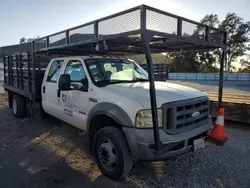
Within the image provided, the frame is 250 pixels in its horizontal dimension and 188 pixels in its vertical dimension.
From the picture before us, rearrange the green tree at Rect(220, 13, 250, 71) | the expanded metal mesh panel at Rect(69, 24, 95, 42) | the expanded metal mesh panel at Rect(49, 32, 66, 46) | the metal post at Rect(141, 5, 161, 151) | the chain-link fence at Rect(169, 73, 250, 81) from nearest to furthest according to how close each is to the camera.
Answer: the metal post at Rect(141, 5, 161, 151), the expanded metal mesh panel at Rect(69, 24, 95, 42), the expanded metal mesh panel at Rect(49, 32, 66, 46), the chain-link fence at Rect(169, 73, 250, 81), the green tree at Rect(220, 13, 250, 71)

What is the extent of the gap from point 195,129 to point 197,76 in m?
30.9

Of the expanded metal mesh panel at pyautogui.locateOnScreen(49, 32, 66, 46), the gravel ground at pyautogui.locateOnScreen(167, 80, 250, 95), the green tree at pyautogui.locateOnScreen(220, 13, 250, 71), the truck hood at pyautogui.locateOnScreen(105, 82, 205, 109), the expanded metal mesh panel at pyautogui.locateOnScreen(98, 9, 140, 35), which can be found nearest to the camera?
the expanded metal mesh panel at pyautogui.locateOnScreen(98, 9, 140, 35)

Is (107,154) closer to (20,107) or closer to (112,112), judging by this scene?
(112,112)

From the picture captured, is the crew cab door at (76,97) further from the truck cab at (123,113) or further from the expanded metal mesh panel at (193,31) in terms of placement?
the expanded metal mesh panel at (193,31)

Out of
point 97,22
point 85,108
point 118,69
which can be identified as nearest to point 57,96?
point 85,108

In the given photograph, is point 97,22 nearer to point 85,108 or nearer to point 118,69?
point 118,69

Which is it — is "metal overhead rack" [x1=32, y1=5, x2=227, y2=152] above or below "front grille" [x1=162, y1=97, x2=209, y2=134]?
above

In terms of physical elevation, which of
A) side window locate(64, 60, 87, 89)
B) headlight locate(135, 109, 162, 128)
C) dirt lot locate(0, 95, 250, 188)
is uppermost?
side window locate(64, 60, 87, 89)

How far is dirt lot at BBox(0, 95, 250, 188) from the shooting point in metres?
3.46

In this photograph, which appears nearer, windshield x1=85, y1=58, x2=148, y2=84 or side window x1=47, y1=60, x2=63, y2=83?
windshield x1=85, y1=58, x2=148, y2=84

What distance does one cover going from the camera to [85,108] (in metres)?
4.21

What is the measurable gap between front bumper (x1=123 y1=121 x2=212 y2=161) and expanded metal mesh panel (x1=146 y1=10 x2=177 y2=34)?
1.43m

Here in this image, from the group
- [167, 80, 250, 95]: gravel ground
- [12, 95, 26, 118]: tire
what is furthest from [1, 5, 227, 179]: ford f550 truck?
[167, 80, 250, 95]: gravel ground

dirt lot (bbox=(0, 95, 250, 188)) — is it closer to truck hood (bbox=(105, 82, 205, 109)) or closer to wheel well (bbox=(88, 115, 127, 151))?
wheel well (bbox=(88, 115, 127, 151))
